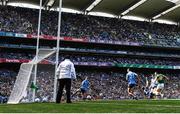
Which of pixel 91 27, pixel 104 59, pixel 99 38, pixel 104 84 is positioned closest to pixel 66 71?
pixel 104 84

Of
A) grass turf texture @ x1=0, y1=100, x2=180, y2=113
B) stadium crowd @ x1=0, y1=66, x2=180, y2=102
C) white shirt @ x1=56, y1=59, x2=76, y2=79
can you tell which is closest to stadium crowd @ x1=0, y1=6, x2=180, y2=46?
stadium crowd @ x1=0, y1=66, x2=180, y2=102

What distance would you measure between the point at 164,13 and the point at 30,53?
1947 centimetres

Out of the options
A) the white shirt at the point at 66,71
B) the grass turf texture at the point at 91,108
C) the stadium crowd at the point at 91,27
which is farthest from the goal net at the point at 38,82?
the stadium crowd at the point at 91,27

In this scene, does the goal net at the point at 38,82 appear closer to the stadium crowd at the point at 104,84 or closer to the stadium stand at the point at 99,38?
the stadium crowd at the point at 104,84

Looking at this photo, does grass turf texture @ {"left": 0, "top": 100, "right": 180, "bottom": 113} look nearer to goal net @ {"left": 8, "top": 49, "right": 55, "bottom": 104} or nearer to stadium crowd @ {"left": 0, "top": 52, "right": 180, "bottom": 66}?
goal net @ {"left": 8, "top": 49, "right": 55, "bottom": 104}

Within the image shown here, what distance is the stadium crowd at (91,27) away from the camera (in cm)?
4950

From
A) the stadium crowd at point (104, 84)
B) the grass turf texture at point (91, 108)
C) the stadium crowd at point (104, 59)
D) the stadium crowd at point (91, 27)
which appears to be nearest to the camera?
the grass turf texture at point (91, 108)

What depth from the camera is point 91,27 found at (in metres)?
54.5

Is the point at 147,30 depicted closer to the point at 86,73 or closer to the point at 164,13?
the point at 164,13

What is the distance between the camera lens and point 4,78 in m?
44.0

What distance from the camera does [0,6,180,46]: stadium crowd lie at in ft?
162

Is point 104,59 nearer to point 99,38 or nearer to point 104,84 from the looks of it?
point 99,38

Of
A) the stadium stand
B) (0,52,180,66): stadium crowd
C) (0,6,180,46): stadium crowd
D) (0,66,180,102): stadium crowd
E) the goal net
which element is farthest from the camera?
(0,6,180,46): stadium crowd

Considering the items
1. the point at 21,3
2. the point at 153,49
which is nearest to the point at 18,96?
the point at 21,3
